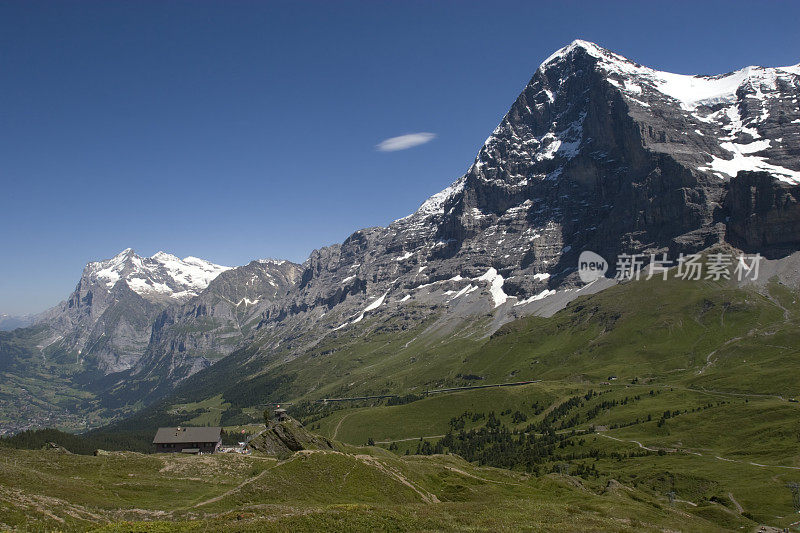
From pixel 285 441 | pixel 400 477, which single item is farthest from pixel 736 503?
pixel 285 441

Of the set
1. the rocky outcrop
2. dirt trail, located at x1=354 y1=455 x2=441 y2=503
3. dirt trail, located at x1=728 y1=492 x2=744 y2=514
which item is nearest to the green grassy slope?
dirt trail, located at x1=354 y1=455 x2=441 y2=503

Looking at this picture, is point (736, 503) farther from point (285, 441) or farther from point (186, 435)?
point (186, 435)

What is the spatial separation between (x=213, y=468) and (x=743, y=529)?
98.4 metres

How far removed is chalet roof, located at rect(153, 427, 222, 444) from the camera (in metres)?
136

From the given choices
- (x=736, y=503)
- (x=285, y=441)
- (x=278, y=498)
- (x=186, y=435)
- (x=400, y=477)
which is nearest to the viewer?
(x=278, y=498)

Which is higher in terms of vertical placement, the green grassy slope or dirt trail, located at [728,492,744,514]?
the green grassy slope

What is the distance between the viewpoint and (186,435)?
5458 inches

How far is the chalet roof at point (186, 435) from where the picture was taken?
136125 mm

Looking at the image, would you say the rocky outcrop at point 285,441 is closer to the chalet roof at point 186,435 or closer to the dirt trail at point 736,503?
the chalet roof at point 186,435

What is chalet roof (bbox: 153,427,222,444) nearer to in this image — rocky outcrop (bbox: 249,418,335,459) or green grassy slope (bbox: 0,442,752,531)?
rocky outcrop (bbox: 249,418,335,459)

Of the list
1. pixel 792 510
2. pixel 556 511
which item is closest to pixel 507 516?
pixel 556 511

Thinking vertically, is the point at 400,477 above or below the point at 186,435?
above

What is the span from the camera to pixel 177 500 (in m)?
66.3

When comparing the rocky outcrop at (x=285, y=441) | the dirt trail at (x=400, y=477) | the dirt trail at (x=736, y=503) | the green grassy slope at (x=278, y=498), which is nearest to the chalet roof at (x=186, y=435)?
the rocky outcrop at (x=285, y=441)
